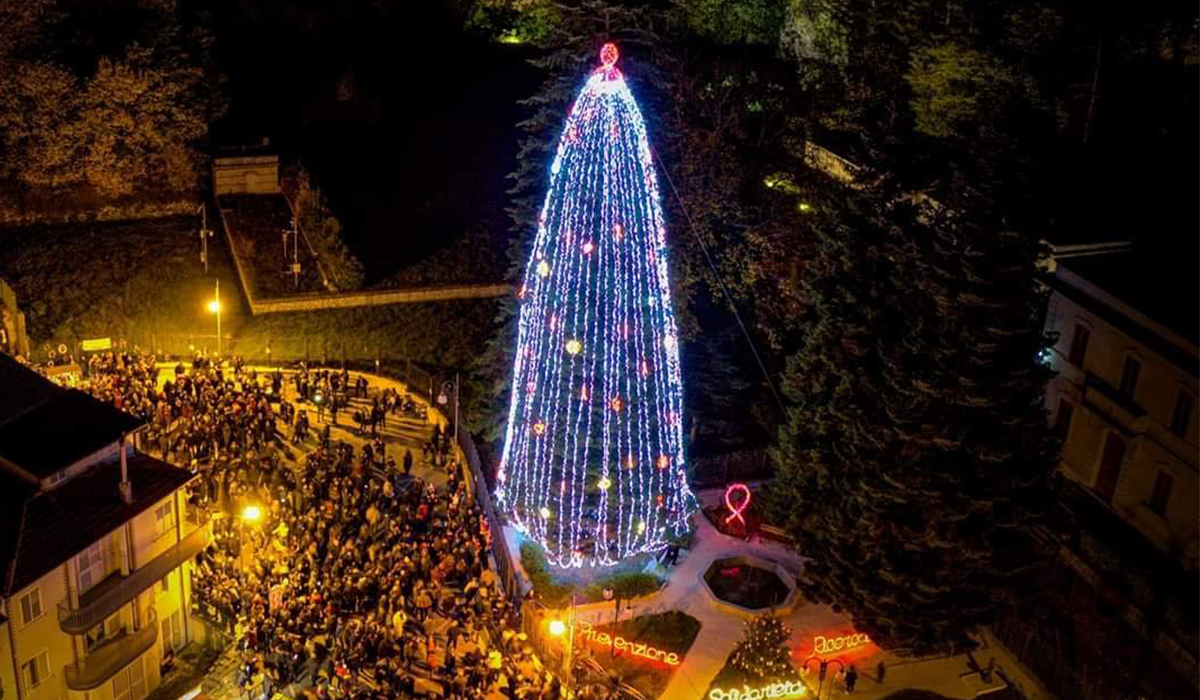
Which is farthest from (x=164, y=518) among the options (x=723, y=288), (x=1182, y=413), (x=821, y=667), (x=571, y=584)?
(x=1182, y=413)

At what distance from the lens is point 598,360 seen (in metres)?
32.5

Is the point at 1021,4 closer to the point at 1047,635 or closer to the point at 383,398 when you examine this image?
the point at 1047,635

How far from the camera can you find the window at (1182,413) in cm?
3281

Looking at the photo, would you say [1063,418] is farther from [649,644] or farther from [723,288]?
[649,644]

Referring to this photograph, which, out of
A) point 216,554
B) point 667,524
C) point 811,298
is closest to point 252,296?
point 216,554

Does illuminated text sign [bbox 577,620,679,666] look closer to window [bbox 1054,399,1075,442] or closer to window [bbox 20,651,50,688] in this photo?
window [bbox 20,651,50,688]

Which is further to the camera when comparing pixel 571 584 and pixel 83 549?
pixel 571 584

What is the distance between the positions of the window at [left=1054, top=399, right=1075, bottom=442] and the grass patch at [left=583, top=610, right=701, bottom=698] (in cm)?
1240

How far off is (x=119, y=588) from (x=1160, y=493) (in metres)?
27.3

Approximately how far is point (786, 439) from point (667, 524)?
4117 millimetres

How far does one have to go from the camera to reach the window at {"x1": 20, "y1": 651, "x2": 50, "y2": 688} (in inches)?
1158

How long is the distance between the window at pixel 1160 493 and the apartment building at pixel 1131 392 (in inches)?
1.1

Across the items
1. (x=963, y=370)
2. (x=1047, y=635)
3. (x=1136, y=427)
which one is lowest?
(x=1047, y=635)

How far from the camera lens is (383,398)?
44031 millimetres
